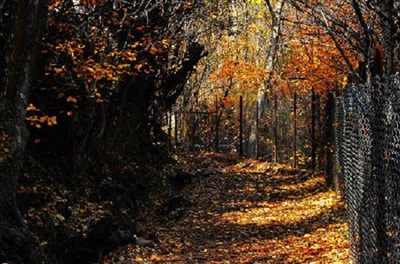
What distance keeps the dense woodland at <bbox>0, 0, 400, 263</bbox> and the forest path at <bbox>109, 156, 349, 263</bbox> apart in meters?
0.16

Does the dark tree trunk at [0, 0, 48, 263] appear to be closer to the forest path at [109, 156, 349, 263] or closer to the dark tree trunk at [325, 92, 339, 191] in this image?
the forest path at [109, 156, 349, 263]

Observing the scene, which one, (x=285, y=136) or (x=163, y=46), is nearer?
(x=163, y=46)

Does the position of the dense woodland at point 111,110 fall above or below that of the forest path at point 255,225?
above

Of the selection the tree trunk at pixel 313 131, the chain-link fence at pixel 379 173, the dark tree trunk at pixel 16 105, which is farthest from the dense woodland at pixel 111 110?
the chain-link fence at pixel 379 173

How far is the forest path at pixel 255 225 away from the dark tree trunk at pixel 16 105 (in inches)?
96.1

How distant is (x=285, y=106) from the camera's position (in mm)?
30516

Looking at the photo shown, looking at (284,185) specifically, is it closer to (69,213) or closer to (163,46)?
(163,46)

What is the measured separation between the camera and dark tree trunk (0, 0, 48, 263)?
21.7ft

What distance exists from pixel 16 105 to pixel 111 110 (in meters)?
6.96

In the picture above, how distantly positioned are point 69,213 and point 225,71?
19.0 metres

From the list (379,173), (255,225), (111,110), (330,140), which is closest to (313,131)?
(330,140)

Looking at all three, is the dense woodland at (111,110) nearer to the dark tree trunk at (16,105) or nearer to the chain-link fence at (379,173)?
the dark tree trunk at (16,105)

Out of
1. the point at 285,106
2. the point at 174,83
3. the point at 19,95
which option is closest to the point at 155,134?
the point at 174,83

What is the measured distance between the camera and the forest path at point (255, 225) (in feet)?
28.8
